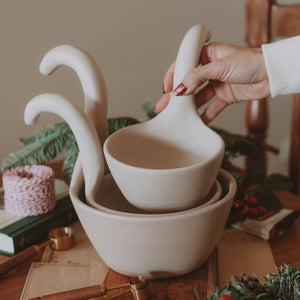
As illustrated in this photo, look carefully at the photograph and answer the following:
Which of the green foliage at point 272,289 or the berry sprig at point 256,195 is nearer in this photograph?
the green foliage at point 272,289

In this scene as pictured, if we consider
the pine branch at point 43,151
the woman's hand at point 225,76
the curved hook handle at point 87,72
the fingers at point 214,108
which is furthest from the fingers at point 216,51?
the pine branch at point 43,151

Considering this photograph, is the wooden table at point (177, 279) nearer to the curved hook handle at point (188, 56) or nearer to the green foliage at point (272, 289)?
the green foliage at point (272, 289)

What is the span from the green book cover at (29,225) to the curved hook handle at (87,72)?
0.66 feet

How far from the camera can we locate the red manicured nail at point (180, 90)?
27.0 inches

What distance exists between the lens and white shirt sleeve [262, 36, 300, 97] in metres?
0.74

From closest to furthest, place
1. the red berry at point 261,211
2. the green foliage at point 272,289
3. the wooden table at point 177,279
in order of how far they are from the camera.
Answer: the green foliage at point 272,289 → the wooden table at point 177,279 → the red berry at point 261,211

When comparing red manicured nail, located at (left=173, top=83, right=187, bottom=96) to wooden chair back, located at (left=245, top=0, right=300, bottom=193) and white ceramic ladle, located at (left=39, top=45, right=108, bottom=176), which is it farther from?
wooden chair back, located at (left=245, top=0, right=300, bottom=193)

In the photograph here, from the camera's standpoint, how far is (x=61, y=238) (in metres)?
0.75

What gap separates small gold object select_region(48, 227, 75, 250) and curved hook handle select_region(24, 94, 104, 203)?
14 cm

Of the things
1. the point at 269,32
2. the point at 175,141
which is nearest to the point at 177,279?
the point at 175,141

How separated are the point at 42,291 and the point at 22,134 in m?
0.80

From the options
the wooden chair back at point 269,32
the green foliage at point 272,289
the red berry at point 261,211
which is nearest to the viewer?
the green foliage at point 272,289

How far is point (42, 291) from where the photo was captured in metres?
0.63

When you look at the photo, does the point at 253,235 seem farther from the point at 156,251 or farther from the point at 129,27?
the point at 129,27
